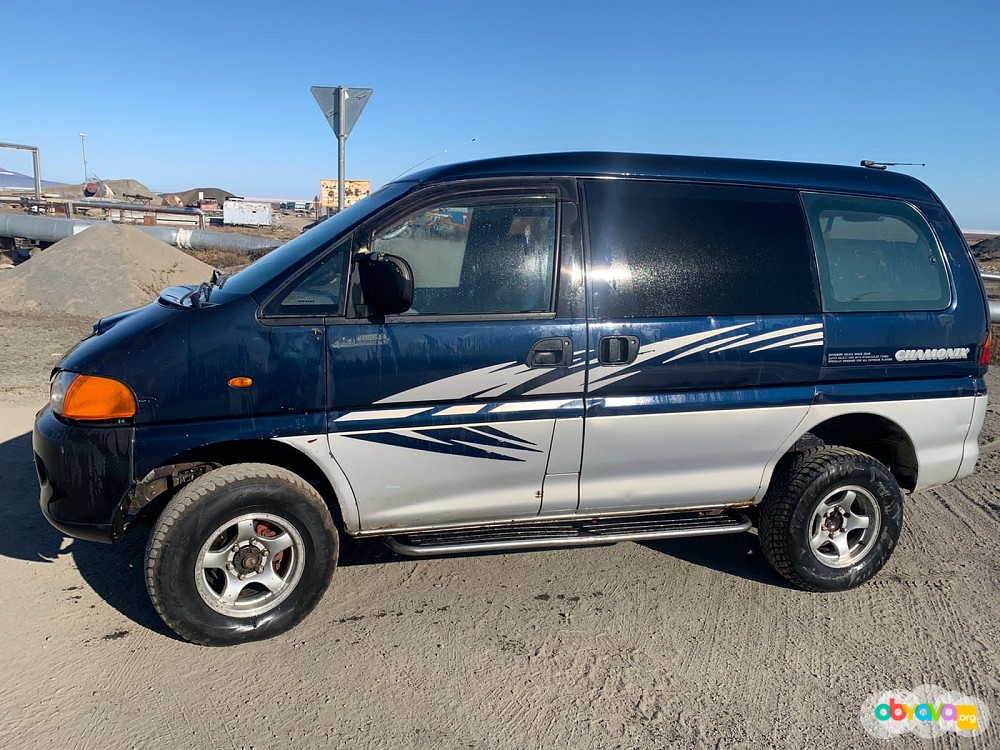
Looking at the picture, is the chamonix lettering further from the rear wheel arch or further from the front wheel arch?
the front wheel arch

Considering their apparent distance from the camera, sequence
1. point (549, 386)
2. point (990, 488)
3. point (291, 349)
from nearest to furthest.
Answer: point (291, 349), point (549, 386), point (990, 488)

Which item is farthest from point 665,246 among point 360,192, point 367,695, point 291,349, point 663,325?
point 360,192

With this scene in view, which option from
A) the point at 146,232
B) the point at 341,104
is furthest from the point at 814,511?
the point at 146,232

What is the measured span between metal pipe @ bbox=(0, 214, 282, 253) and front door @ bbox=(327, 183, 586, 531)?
609 inches

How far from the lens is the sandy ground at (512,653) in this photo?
287 cm

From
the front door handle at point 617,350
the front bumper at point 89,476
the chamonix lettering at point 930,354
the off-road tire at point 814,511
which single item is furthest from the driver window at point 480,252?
the chamonix lettering at point 930,354

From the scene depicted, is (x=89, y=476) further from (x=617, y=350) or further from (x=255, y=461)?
(x=617, y=350)

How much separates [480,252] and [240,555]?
1.79 metres

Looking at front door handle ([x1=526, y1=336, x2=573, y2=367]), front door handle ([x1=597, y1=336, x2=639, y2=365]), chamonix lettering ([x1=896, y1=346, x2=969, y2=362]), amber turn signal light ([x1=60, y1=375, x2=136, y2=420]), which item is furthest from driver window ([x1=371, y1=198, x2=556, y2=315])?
chamonix lettering ([x1=896, y1=346, x2=969, y2=362])

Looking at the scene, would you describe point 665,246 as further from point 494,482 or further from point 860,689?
point 860,689

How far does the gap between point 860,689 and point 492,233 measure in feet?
8.50

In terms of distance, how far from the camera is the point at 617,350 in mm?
3516

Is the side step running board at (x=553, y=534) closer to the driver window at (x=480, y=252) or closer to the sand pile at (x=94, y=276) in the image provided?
the driver window at (x=480, y=252)

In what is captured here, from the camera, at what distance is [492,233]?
3.56m
